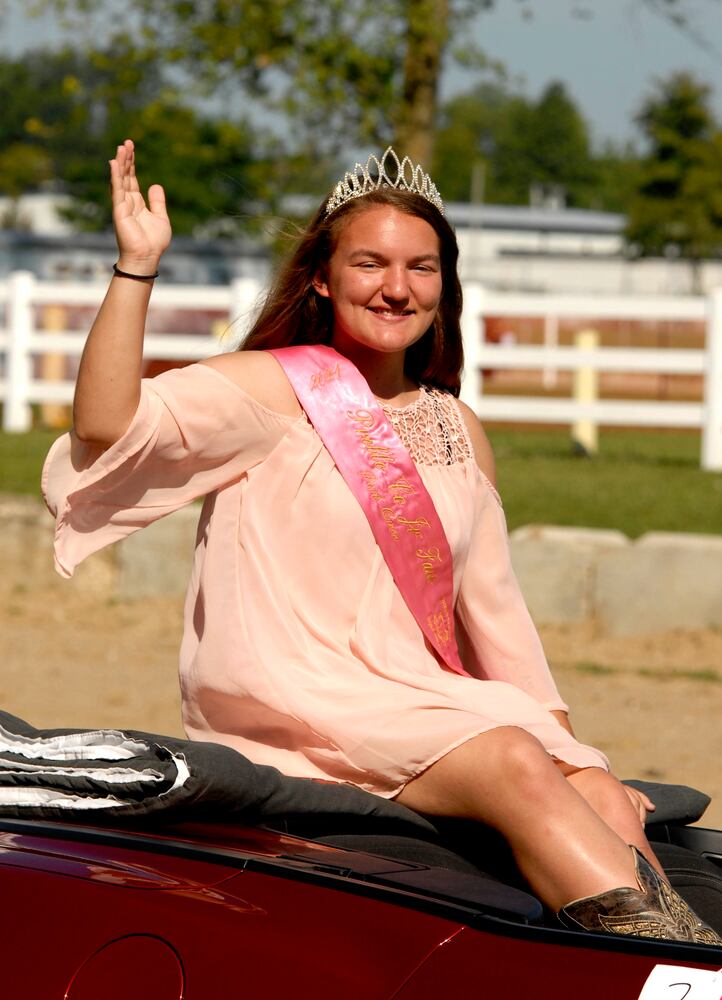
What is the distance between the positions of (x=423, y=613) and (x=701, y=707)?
403 centimetres

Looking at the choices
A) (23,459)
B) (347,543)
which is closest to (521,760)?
(347,543)

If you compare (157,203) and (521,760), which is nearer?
(521,760)

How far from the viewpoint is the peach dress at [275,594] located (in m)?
2.56

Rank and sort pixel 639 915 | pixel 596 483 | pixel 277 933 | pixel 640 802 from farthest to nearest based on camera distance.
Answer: pixel 596 483 → pixel 640 802 → pixel 639 915 → pixel 277 933

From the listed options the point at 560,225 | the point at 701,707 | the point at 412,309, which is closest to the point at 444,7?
the point at 701,707

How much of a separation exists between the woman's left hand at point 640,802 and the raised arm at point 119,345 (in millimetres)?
1007

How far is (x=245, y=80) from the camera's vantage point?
51.7 feet

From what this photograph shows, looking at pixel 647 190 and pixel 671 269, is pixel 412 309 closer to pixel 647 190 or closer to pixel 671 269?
pixel 647 190

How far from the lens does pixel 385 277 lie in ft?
9.46

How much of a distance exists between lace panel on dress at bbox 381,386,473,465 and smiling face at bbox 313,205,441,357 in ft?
0.42

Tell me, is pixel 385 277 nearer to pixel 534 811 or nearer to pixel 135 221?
pixel 135 221

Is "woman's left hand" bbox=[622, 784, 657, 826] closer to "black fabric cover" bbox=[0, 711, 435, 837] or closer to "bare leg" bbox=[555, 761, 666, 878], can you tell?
"bare leg" bbox=[555, 761, 666, 878]

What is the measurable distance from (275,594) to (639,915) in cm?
80

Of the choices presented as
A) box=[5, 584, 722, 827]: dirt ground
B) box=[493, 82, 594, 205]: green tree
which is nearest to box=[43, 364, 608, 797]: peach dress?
box=[5, 584, 722, 827]: dirt ground
